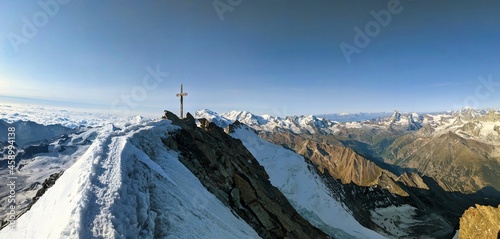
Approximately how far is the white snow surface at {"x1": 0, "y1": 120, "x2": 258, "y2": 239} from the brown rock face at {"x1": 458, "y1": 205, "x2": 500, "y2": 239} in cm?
3260

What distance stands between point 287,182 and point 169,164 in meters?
86.5

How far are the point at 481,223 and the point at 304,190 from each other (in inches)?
2744

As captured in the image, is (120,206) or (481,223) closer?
(120,206)

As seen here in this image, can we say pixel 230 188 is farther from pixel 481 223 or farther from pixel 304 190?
pixel 304 190

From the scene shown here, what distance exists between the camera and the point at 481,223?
34.7 metres

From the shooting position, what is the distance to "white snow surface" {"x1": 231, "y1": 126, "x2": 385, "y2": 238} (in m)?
82.6

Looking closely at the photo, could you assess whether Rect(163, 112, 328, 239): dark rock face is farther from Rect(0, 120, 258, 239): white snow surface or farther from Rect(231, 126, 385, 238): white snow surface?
Rect(231, 126, 385, 238): white snow surface

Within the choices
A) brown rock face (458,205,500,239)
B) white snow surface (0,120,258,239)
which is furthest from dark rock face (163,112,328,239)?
brown rock face (458,205,500,239)

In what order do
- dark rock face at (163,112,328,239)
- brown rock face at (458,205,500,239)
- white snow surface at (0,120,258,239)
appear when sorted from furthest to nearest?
brown rock face at (458,205,500,239) → dark rock face at (163,112,328,239) → white snow surface at (0,120,258,239)

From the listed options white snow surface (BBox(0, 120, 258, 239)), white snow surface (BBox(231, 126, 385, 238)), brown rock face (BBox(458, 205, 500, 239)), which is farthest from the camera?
white snow surface (BBox(231, 126, 385, 238))

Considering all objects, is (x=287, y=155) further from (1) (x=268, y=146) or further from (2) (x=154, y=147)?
(2) (x=154, y=147)

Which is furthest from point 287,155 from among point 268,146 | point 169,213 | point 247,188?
point 169,213

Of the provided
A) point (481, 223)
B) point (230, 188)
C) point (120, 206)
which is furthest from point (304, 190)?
point (120, 206)

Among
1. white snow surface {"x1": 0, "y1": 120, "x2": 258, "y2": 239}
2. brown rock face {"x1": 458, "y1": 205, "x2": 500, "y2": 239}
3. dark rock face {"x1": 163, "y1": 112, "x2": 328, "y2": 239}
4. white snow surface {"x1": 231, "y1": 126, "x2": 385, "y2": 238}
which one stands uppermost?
white snow surface {"x1": 0, "y1": 120, "x2": 258, "y2": 239}
